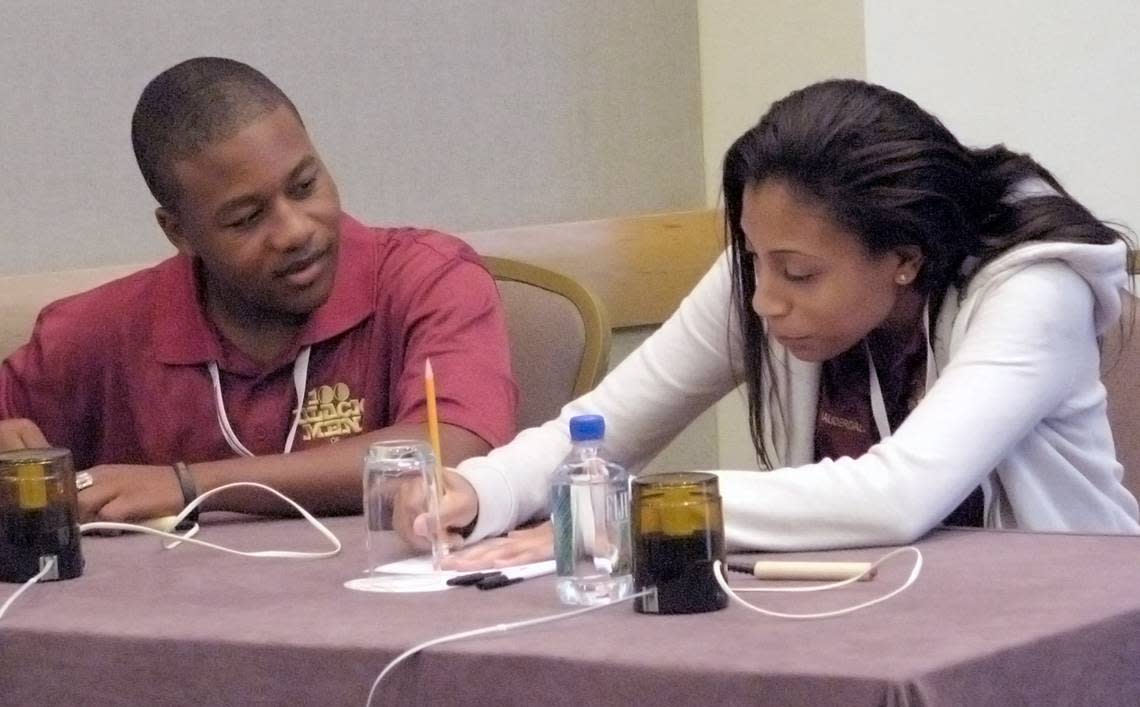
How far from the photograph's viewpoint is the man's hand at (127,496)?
1.67 m

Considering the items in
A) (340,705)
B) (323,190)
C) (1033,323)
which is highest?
(323,190)

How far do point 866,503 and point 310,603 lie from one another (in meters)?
0.47

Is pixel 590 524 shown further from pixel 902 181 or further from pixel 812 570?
pixel 902 181

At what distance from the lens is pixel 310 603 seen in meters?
1.21

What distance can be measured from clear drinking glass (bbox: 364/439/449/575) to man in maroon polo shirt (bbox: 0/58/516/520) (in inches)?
13.4

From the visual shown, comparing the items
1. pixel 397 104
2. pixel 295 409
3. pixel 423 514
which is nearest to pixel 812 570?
pixel 423 514

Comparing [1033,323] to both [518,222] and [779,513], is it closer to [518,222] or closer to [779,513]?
[779,513]

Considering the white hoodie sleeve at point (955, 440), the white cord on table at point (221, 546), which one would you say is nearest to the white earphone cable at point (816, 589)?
the white hoodie sleeve at point (955, 440)

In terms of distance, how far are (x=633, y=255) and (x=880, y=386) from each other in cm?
141

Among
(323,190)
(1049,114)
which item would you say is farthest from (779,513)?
(1049,114)

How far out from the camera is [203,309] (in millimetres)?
2078

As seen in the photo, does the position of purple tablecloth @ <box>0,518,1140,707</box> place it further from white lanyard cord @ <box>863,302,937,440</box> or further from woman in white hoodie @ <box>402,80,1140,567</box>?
white lanyard cord @ <box>863,302,937,440</box>

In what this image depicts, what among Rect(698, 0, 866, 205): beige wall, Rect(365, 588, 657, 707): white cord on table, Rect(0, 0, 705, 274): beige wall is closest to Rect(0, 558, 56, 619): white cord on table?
Rect(365, 588, 657, 707): white cord on table

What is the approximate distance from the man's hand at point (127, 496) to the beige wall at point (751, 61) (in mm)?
1370
